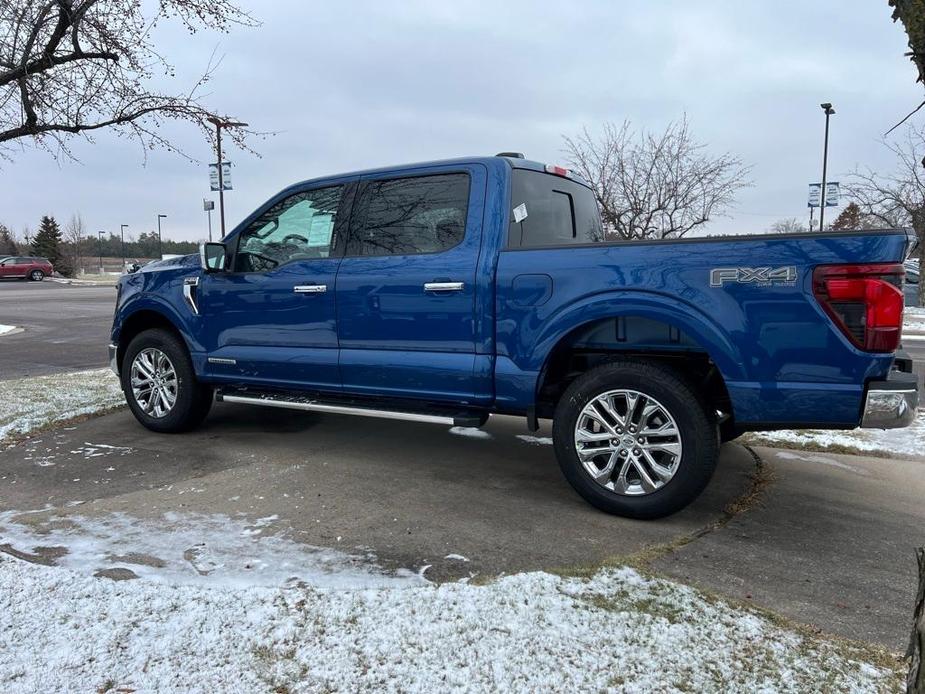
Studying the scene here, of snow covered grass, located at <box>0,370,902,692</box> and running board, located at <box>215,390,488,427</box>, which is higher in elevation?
running board, located at <box>215,390,488,427</box>

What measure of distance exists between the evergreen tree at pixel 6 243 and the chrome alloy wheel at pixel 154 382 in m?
81.8

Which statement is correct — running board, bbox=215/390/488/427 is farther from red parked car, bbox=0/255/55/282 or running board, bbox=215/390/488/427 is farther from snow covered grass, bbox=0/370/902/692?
red parked car, bbox=0/255/55/282

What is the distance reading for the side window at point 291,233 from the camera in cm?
477

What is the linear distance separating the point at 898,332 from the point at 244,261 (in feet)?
13.7

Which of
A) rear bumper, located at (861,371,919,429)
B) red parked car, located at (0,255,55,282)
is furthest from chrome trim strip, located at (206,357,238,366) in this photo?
red parked car, located at (0,255,55,282)

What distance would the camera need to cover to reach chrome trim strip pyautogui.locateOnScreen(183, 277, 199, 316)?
5242mm

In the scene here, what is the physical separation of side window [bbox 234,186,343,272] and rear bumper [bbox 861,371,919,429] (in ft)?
10.9

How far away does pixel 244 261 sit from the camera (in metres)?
5.10

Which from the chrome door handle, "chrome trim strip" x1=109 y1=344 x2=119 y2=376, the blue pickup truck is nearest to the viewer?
the blue pickup truck

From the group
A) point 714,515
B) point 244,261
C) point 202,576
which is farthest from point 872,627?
point 244,261

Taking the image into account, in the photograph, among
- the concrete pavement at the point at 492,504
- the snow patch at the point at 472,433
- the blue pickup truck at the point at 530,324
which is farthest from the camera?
the snow patch at the point at 472,433

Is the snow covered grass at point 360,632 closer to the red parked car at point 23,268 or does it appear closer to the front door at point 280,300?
the front door at point 280,300

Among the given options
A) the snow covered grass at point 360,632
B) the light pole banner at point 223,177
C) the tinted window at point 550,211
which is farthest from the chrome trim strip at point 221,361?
the light pole banner at point 223,177

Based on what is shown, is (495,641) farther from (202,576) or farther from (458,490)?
(458,490)
